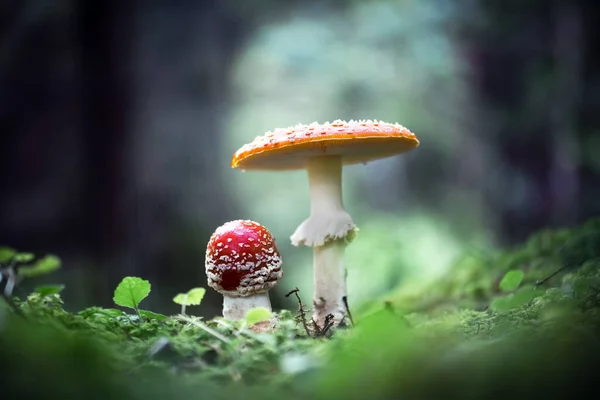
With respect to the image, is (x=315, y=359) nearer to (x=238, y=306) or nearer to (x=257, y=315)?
(x=257, y=315)

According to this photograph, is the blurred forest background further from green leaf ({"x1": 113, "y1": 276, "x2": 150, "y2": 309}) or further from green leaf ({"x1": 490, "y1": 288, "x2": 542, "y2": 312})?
green leaf ({"x1": 113, "y1": 276, "x2": 150, "y2": 309})

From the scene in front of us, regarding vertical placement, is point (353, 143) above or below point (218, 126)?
below

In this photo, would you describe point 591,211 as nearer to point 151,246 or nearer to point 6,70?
point 151,246

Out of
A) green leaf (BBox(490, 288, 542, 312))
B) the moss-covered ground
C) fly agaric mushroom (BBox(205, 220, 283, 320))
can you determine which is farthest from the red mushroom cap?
green leaf (BBox(490, 288, 542, 312))

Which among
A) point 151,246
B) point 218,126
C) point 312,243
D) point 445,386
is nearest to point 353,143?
point 312,243

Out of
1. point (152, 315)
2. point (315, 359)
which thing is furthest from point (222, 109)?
point (315, 359)

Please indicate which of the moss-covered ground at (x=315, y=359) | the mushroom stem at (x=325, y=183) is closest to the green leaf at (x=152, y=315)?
the moss-covered ground at (x=315, y=359)

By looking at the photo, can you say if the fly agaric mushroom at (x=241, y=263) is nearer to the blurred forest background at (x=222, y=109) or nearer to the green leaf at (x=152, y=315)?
the green leaf at (x=152, y=315)
